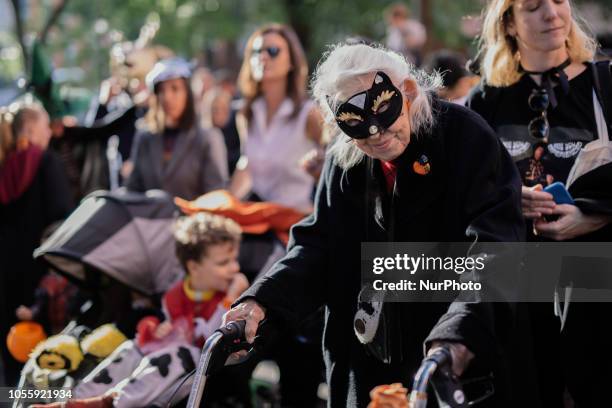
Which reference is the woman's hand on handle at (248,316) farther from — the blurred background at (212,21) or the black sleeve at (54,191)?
the blurred background at (212,21)

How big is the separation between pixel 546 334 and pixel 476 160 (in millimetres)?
999

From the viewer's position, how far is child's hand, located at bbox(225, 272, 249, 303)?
207 inches

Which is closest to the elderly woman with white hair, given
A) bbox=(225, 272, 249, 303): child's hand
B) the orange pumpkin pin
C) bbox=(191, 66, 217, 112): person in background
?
the orange pumpkin pin

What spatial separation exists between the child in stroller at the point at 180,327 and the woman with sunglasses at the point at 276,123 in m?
0.74

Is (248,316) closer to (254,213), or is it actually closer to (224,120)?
(254,213)

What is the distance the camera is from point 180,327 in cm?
515

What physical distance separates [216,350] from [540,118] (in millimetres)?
1558

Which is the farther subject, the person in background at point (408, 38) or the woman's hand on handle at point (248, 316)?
the person in background at point (408, 38)

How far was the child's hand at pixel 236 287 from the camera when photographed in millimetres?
5250

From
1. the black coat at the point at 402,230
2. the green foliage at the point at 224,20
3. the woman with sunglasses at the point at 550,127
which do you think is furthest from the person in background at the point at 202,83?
the black coat at the point at 402,230

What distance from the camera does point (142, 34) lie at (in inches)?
355

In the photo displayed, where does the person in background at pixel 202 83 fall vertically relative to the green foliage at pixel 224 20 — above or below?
below

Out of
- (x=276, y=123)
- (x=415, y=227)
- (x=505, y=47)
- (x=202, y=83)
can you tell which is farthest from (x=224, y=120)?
(x=415, y=227)

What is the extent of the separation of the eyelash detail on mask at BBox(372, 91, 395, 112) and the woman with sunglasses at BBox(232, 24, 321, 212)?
2.66m
